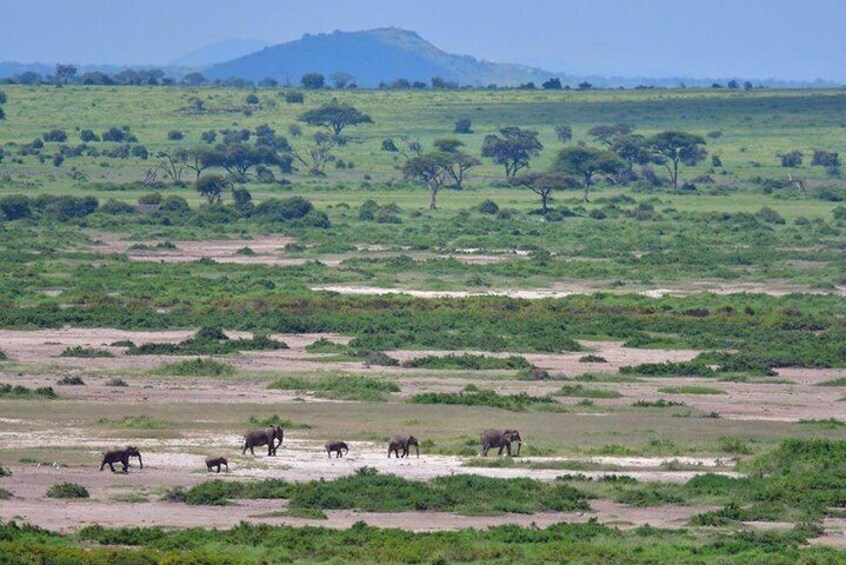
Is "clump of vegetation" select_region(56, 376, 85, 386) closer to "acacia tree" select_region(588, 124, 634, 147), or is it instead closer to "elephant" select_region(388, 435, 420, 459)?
"elephant" select_region(388, 435, 420, 459)

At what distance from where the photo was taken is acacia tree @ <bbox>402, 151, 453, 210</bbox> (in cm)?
9850

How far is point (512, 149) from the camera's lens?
114 meters

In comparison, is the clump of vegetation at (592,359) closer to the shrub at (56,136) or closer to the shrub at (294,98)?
the shrub at (56,136)

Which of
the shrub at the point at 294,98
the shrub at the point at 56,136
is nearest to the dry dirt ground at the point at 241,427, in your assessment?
the shrub at the point at 56,136

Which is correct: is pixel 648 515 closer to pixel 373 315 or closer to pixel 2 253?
pixel 373 315

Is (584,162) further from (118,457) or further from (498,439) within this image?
(118,457)

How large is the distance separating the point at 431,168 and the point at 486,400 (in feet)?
211

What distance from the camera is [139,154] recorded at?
115000mm

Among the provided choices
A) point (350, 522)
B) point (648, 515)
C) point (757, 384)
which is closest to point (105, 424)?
point (350, 522)

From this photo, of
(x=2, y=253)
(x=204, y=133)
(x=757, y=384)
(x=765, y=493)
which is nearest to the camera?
(x=765, y=493)

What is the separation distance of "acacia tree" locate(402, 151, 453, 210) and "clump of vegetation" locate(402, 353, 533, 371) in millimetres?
53552

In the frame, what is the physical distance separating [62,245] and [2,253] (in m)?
4.85

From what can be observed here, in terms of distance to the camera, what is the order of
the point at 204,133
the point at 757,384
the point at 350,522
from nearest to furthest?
the point at 350,522 < the point at 757,384 < the point at 204,133

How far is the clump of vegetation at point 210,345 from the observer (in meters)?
42.3
